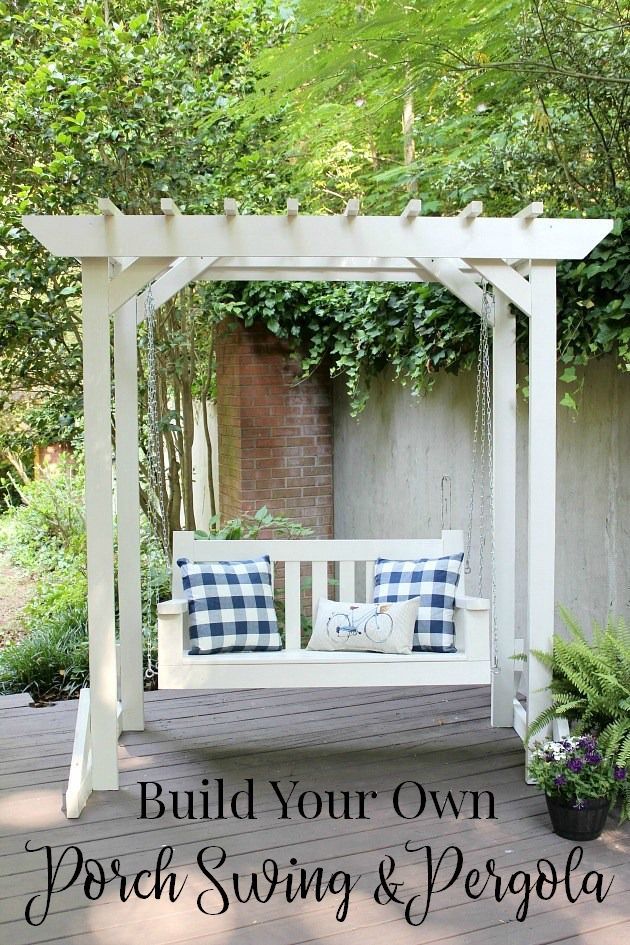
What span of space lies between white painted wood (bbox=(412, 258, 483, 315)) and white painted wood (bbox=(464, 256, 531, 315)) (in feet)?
1.94

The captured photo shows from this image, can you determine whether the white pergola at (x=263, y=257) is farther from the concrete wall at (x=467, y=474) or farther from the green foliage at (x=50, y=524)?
the green foliage at (x=50, y=524)

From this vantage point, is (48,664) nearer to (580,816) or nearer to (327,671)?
(327,671)

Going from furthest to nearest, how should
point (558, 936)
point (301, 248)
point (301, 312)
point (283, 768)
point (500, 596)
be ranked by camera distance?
point (301, 312) < point (500, 596) < point (283, 768) < point (301, 248) < point (558, 936)

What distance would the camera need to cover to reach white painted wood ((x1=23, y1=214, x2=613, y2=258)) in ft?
11.3

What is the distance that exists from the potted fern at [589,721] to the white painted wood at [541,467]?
0.07 m

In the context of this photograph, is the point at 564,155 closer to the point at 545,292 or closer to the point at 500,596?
the point at 545,292

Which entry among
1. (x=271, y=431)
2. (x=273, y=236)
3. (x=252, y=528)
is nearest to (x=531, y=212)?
(x=273, y=236)

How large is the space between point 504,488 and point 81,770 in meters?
2.16

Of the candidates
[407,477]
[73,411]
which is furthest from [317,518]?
[73,411]

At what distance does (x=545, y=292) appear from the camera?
11.8 ft

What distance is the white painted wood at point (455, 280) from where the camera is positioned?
4188 millimetres

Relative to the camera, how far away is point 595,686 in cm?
348

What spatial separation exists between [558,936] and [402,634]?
5.01 ft

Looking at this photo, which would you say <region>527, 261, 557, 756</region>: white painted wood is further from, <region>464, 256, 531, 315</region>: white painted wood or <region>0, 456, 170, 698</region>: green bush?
<region>0, 456, 170, 698</region>: green bush
